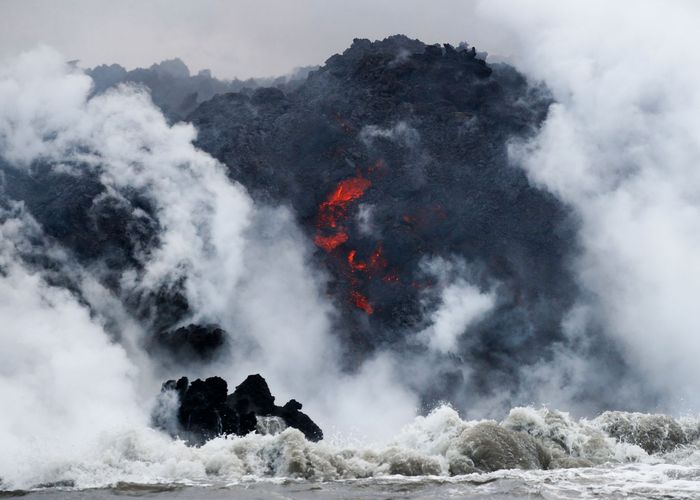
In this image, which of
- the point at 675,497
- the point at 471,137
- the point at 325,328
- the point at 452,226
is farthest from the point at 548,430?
the point at 471,137

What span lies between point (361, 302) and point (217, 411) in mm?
29285

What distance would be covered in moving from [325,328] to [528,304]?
62.1 ft

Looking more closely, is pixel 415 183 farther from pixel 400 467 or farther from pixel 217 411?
pixel 400 467

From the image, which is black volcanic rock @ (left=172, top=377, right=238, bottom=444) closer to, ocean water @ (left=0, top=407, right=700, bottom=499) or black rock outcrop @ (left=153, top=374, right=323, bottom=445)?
black rock outcrop @ (left=153, top=374, right=323, bottom=445)

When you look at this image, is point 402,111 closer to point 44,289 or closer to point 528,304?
point 528,304

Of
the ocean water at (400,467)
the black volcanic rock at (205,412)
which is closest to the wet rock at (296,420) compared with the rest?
the black volcanic rock at (205,412)

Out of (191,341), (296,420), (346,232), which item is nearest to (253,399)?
(296,420)

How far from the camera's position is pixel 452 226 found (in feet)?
235

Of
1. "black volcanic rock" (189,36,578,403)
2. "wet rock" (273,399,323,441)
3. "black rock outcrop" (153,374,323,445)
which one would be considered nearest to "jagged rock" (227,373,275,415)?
"black rock outcrop" (153,374,323,445)

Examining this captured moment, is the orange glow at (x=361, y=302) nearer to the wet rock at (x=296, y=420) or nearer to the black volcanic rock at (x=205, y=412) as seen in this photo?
the wet rock at (x=296, y=420)

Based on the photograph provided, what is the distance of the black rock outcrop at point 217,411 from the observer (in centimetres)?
3838

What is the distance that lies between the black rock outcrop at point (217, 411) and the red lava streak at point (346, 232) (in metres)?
25.9

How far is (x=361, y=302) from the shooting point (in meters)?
66.7

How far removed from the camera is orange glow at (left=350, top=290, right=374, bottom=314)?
66062mm
